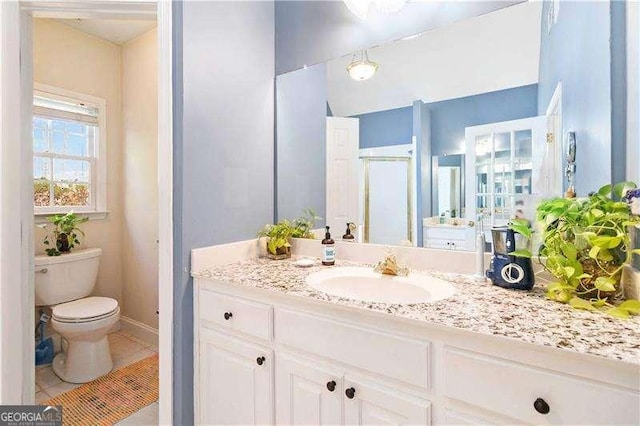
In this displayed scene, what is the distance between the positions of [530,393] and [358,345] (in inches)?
16.5

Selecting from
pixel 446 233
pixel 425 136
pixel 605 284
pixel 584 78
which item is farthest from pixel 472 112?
pixel 605 284

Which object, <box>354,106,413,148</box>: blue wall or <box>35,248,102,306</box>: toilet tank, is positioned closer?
<box>354,106,413,148</box>: blue wall

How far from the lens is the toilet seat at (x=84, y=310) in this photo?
1.94 m

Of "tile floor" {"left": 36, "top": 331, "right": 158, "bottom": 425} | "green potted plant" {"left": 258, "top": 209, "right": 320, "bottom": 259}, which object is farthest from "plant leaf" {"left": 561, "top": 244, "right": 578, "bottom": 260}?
"tile floor" {"left": 36, "top": 331, "right": 158, "bottom": 425}

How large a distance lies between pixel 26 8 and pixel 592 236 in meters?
2.29

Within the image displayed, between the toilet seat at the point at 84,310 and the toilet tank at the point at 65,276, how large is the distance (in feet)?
0.32

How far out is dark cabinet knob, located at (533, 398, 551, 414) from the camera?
0.67 meters

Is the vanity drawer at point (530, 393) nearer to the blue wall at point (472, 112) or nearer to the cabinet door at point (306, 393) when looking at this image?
the cabinet door at point (306, 393)

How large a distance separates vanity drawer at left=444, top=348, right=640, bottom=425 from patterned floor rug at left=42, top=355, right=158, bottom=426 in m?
1.83

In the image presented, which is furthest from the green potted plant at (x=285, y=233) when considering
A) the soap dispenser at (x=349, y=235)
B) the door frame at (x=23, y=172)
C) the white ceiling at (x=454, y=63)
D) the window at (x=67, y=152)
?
the window at (x=67, y=152)

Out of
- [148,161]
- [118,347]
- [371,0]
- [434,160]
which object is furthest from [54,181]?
[434,160]

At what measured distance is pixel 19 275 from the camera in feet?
4.48

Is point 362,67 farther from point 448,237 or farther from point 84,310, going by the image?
point 84,310

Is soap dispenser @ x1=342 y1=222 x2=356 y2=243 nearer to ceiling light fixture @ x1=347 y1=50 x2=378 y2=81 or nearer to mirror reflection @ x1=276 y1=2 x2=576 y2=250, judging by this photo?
mirror reflection @ x1=276 y1=2 x2=576 y2=250
